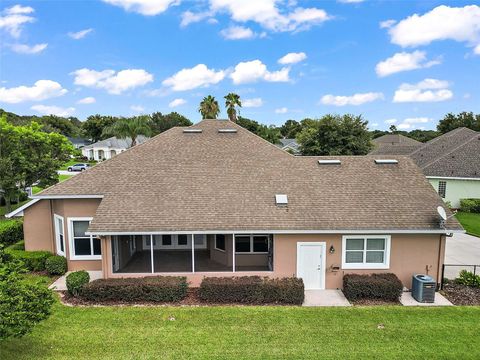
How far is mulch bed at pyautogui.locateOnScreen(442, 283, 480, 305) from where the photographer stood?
1305 cm

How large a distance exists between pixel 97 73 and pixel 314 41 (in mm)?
16761

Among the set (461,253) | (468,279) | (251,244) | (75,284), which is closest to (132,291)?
(75,284)

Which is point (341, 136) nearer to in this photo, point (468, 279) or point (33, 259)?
point (468, 279)

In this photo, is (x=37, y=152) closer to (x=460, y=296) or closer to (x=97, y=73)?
(x=97, y=73)

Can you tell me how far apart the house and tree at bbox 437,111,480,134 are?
67.4m

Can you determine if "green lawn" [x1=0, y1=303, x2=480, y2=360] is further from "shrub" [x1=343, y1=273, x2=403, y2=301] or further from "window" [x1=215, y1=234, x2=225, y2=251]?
"window" [x1=215, y1=234, x2=225, y2=251]

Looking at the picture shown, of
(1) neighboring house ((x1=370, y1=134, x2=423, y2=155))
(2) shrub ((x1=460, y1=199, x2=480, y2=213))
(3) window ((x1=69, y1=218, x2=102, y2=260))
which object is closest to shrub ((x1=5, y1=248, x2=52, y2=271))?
(3) window ((x1=69, y1=218, x2=102, y2=260))

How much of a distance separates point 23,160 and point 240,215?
842 inches

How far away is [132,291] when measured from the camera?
12.6 meters

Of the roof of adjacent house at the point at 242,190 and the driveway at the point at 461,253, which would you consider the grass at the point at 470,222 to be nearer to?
the driveway at the point at 461,253

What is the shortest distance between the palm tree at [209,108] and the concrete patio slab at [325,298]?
35837 millimetres

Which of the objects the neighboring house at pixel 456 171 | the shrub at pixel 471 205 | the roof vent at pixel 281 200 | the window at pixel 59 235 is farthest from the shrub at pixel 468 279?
the neighboring house at pixel 456 171

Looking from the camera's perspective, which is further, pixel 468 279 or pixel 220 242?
pixel 220 242

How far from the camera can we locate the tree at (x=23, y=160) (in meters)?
26.2
